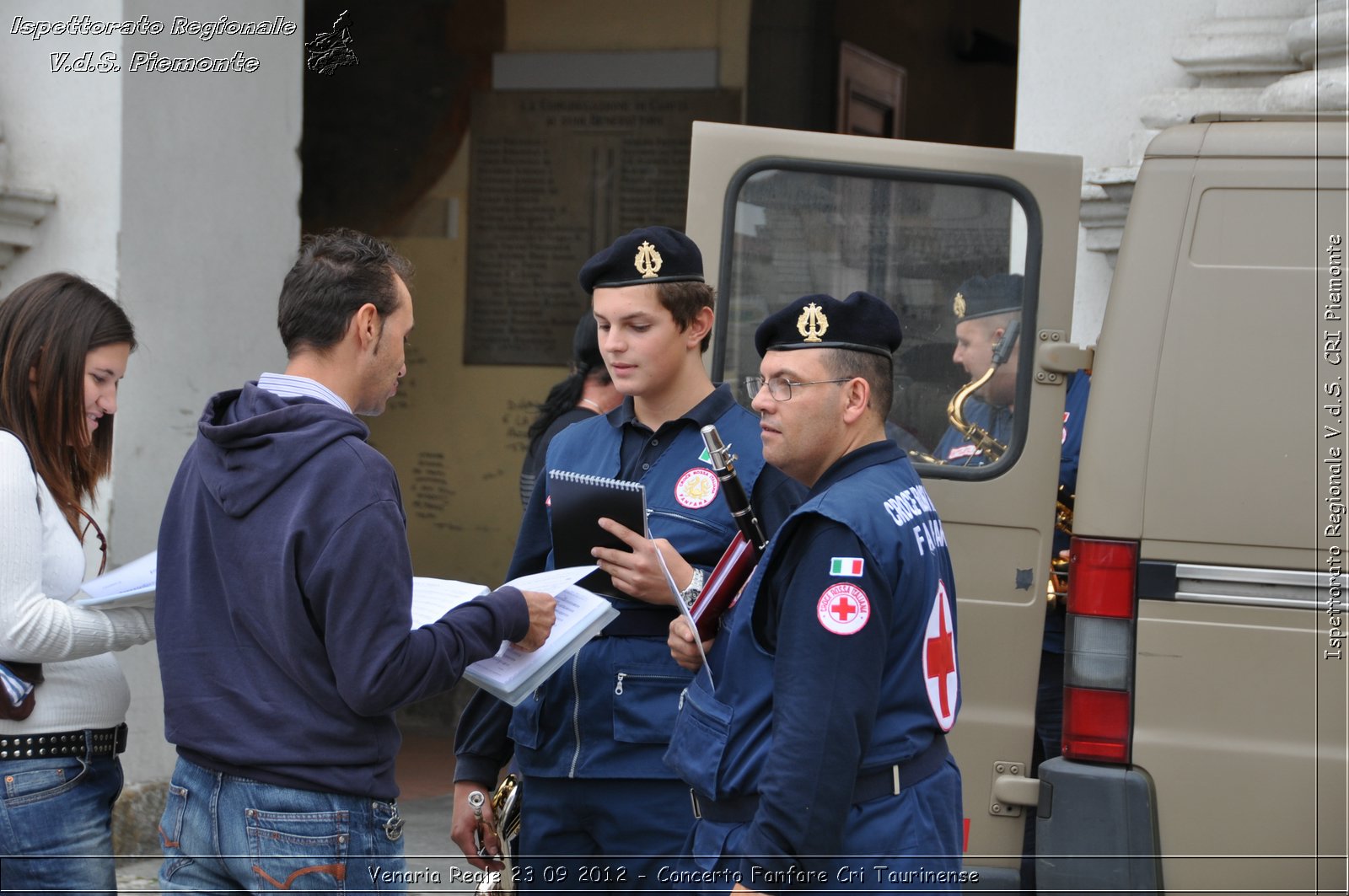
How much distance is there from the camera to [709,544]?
2631 millimetres

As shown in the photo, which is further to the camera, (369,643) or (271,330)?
(271,330)

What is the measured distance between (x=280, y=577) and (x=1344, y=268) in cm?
224

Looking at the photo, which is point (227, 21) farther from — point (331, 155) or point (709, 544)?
point (709, 544)

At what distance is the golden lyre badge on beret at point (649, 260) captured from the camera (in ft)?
8.78

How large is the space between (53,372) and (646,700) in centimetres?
123

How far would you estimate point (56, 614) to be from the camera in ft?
7.70

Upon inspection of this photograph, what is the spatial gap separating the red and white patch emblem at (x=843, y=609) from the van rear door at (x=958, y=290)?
4.53 ft

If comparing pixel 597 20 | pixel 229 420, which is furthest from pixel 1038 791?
pixel 597 20

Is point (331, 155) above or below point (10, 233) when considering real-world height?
above

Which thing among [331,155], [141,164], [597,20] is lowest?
[141,164]

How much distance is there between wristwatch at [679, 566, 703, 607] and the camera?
99.0 inches

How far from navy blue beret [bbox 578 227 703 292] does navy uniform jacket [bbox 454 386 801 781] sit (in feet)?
0.83

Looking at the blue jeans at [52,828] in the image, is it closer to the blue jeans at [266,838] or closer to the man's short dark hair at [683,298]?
the blue jeans at [266,838]

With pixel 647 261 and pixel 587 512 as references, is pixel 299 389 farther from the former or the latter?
pixel 647 261
